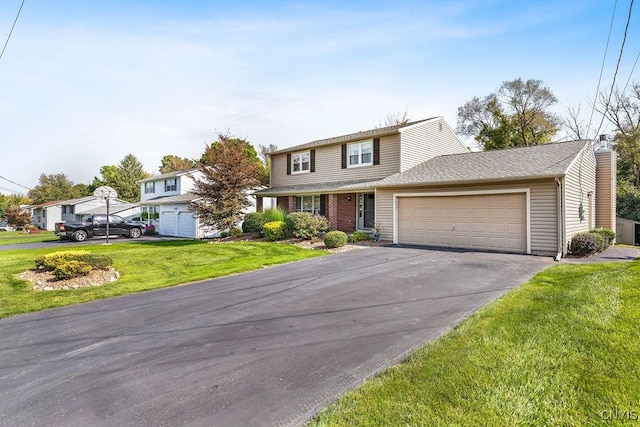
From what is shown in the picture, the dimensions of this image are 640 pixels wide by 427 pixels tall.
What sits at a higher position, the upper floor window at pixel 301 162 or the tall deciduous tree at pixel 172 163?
the tall deciduous tree at pixel 172 163

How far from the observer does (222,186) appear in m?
18.4

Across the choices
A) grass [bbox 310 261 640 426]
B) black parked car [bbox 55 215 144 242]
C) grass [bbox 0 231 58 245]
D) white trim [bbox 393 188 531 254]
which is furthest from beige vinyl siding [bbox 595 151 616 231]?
grass [bbox 0 231 58 245]

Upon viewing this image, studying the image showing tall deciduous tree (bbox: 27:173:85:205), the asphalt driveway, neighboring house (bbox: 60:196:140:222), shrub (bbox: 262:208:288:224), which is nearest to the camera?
the asphalt driveway

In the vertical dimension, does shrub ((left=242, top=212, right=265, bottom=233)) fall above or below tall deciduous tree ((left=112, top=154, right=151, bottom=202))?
below

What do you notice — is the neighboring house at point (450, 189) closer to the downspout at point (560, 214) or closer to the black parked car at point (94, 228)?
the downspout at point (560, 214)

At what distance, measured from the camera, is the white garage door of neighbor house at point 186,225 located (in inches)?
973

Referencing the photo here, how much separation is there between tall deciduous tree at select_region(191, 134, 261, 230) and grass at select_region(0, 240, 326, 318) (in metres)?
3.37

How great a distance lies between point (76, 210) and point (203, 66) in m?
39.4

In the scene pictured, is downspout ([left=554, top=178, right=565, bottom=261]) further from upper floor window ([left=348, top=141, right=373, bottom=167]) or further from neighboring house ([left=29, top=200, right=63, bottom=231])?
neighboring house ([left=29, top=200, right=63, bottom=231])

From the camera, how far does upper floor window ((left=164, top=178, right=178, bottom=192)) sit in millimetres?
32209

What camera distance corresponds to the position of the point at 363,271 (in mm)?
9398

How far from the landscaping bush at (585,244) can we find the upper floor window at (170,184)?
30.6 m

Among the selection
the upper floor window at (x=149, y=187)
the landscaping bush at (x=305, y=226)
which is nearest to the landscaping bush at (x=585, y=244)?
the landscaping bush at (x=305, y=226)

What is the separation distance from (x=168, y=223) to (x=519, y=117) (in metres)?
34.2
